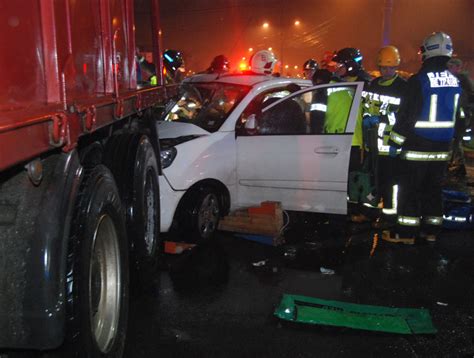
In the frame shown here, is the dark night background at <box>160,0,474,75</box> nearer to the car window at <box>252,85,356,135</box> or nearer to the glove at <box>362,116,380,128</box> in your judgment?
the car window at <box>252,85,356,135</box>

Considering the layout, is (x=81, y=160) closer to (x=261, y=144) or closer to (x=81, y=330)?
(x=81, y=330)

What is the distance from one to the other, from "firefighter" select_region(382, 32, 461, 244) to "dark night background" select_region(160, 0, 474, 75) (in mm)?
29715

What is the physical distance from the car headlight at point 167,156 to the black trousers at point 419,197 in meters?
2.65

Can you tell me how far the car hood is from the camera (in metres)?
5.38

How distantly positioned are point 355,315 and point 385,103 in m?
2.93

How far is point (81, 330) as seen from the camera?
206 centimetres

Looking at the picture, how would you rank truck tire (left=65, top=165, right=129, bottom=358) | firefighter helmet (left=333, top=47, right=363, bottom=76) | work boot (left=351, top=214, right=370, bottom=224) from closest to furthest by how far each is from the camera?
truck tire (left=65, top=165, right=129, bottom=358) → work boot (left=351, top=214, right=370, bottom=224) → firefighter helmet (left=333, top=47, right=363, bottom=76)

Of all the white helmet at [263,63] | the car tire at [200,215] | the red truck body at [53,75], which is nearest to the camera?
the red truck body at [53,75]

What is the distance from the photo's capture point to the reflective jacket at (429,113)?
5.29m

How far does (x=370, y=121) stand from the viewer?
580 cm

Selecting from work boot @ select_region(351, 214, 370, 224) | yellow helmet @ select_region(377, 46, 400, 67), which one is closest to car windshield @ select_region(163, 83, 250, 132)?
yellow helmet @ select_region(377, 46, 400, 67)

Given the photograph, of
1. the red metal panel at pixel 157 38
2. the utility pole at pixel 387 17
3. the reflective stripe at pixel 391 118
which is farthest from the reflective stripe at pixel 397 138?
the utility pole at pixel 387 17

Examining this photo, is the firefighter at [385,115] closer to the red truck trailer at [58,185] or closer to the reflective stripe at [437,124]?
the reflective stripe at [437,124]

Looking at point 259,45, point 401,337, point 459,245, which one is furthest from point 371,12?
point 401,337
